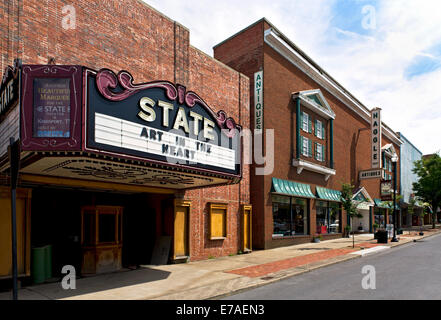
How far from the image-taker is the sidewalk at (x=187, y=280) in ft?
31.3

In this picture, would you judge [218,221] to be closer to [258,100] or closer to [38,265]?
[258,100]

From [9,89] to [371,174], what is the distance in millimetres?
33281

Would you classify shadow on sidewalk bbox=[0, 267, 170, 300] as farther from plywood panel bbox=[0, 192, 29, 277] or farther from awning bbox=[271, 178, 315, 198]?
awning bbox=[271, 178, 315, 198]

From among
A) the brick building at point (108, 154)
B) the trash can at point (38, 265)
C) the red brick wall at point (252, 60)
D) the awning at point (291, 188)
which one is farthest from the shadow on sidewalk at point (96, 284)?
the awning at point (291, 188)

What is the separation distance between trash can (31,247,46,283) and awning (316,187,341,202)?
20.1 metres

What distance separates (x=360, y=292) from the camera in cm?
968

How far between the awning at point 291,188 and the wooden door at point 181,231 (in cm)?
766

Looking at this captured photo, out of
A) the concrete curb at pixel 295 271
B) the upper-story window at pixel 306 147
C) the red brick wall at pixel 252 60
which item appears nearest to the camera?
the concrete curb at pixel 295 271

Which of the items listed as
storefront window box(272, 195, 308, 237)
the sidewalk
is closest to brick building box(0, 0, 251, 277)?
the sidewalk

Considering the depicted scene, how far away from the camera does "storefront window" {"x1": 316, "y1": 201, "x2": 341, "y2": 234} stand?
2691cm

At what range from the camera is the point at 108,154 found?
8.37m

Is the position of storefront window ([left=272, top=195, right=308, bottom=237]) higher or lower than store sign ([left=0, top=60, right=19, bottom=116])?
lower

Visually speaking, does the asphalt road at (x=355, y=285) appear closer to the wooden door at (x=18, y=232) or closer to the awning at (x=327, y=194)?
the wooden door at (x=18, y=232)
